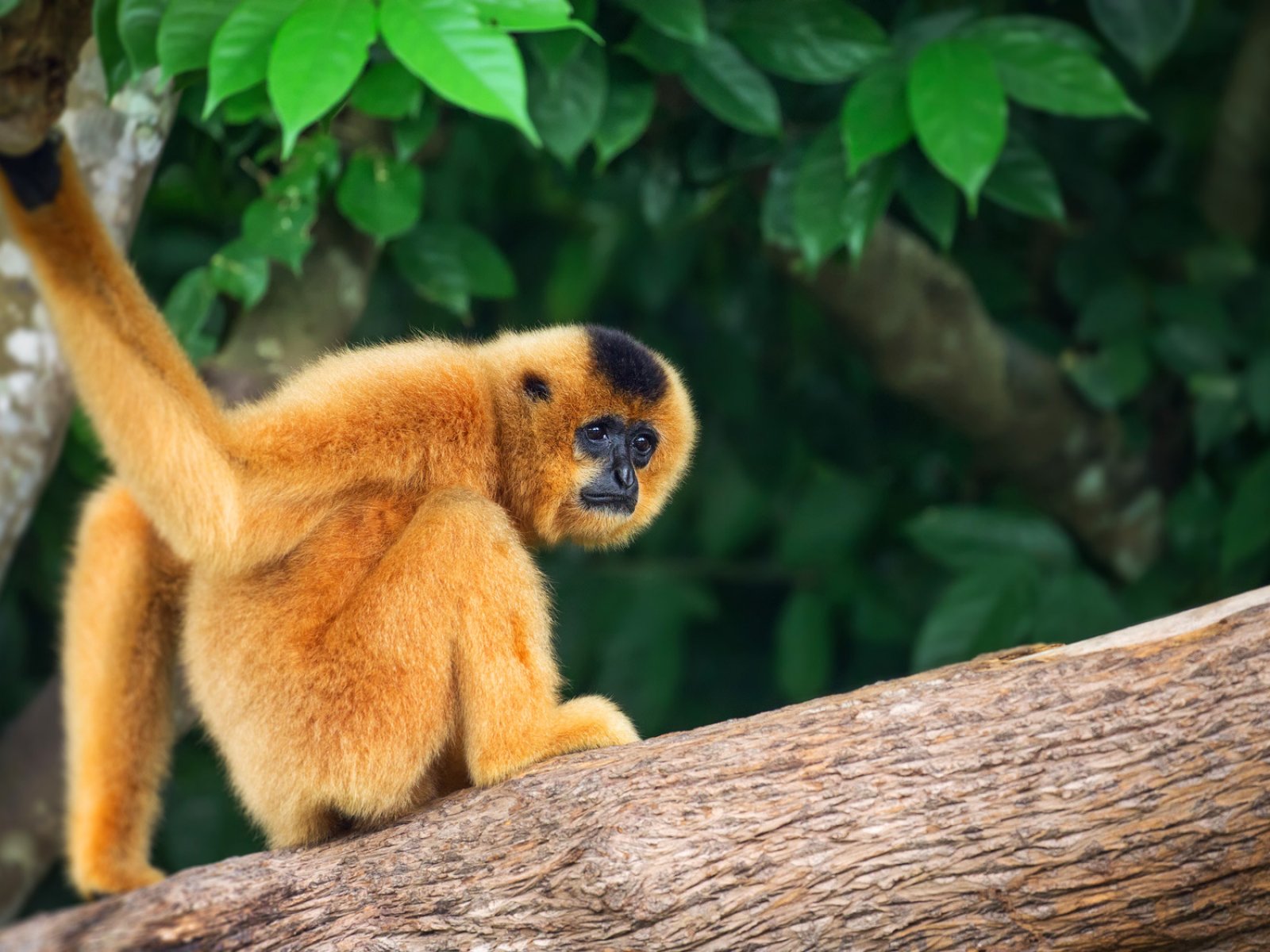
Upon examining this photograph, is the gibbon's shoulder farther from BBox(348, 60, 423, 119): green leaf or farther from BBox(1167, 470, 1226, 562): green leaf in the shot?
BBox(1167, 470, 1226, 562): green leaf

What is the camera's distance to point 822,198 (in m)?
4.36

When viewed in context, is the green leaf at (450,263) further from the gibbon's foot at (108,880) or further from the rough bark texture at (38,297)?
the gibbon's foot at (108,880)

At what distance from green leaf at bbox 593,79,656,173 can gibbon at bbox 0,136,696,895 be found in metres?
0.83

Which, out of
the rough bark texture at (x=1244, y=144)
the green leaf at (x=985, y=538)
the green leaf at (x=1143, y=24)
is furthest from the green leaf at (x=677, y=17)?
the rough bark texture at (x=1244, y=144)

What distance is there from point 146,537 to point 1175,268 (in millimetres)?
5459

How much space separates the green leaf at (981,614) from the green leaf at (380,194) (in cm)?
283

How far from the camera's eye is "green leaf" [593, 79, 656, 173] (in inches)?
162

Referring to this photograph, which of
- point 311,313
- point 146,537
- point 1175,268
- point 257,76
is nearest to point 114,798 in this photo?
point 146,537

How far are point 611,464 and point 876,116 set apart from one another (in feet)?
Answer: 4.68

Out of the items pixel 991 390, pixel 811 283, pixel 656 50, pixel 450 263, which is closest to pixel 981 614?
pixel 991 390

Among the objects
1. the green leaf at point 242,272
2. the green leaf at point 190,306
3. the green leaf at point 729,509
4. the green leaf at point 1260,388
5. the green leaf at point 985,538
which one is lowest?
the green leaf at point 729,509

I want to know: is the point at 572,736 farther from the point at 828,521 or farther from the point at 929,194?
the point at 828,521

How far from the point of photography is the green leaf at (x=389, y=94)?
143 inches

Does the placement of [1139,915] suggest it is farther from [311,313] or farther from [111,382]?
[311,313]
